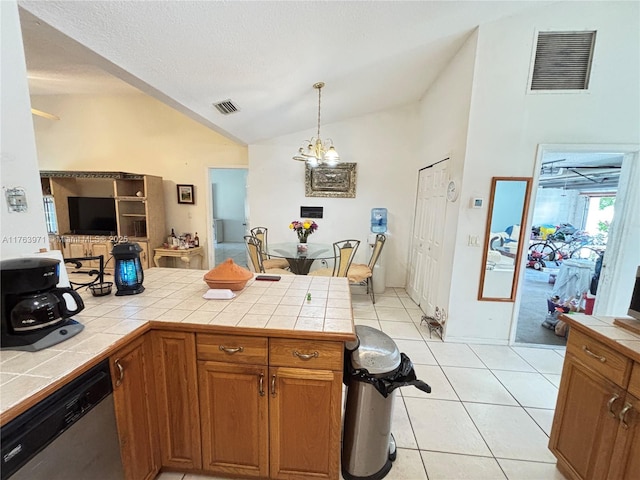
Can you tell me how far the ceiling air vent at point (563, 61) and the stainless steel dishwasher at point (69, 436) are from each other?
373 centimetres

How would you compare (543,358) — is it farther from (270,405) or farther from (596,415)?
(270,405)

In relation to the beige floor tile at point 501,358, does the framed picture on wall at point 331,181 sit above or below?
above

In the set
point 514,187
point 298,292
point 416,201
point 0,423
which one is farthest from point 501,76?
point 0,423

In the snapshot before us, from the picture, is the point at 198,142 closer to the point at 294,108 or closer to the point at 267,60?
the point at 294,108

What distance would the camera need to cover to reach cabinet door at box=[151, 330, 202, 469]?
126 cm

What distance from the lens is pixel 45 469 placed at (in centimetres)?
84

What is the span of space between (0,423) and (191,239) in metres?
4.38

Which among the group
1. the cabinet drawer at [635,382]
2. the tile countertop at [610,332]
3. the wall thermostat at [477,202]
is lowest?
the cabinet drawer at [635,382]

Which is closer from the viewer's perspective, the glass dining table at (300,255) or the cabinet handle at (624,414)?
the cabinet handle at (624,414)

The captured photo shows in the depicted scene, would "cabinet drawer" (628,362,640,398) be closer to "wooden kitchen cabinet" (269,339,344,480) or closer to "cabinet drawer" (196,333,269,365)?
"wooden kitchen cabinet" (269,339,344,480)

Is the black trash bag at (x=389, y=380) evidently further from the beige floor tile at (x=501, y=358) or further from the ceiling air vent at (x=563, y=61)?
the ceiling air vent at (x=563, y=61)

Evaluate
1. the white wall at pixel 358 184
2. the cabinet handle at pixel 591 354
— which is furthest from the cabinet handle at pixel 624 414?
the white wall at pixel 358 184

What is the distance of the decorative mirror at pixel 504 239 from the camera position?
2.60m

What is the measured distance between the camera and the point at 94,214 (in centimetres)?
449
